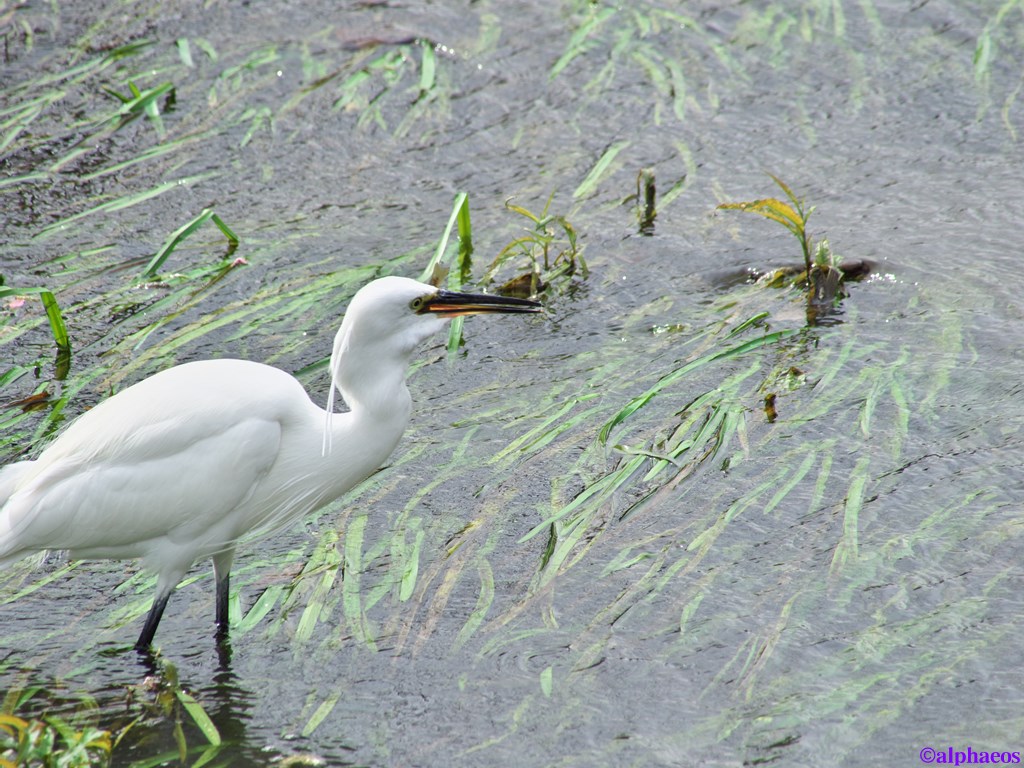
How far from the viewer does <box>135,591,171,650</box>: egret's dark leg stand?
3684 mm

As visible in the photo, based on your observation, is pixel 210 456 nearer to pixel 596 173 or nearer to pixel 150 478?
pixel 150 478

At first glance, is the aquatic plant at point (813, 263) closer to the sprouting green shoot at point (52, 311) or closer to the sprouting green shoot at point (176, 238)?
the sprouting green shoot at point (176, 238)

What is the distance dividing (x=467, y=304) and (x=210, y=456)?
2.88 feet

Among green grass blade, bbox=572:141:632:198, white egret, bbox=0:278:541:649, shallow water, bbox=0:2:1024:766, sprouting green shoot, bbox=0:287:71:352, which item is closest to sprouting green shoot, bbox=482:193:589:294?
shallow water, bbox=0:2:1024:766

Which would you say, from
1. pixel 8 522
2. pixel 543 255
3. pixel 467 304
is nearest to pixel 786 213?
pixel 543 255

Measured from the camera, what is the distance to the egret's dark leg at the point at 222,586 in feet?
12.4

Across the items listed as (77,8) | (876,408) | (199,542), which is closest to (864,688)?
(876,408)

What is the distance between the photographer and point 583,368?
15.9 ft

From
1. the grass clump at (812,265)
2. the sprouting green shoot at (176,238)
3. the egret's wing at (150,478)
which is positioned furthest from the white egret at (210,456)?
the grass clump at (812,265)

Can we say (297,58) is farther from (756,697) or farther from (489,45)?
(756,697)

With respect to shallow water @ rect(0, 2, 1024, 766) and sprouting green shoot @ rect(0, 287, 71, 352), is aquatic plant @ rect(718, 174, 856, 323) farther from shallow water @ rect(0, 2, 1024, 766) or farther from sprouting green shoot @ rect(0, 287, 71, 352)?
sprouting green shoot @ rect(0, 287, 71, 352)

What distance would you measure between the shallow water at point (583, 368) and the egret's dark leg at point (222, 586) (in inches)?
3.6

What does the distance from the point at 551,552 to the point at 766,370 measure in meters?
1.30

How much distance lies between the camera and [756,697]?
3320 millimetres
